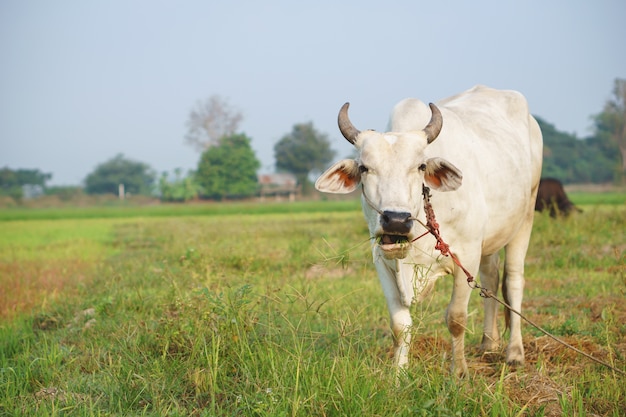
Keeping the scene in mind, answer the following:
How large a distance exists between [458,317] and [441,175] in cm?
91

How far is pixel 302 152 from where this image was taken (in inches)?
2470

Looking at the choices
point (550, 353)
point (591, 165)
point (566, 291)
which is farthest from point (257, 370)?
A: point (591, 165)

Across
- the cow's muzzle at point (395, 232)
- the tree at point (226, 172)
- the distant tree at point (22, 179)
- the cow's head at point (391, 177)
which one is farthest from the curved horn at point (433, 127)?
the distant tree at point (22, 179)

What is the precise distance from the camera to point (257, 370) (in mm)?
3084

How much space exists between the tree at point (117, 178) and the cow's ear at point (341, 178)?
71881mm

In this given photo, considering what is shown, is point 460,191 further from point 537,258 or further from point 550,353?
point 537,258

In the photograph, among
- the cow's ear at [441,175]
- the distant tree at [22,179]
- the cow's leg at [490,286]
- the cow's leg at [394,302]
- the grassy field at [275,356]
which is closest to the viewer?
the grassy field at [275,356]

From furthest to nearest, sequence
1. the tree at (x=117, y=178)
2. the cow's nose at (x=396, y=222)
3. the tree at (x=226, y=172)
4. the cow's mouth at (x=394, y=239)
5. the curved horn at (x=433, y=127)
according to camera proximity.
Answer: the tree at (x=117, y=178) → the tree at (x=226, y=172) → the curved horn at (x=433, y=127) → the cow's mouth at (x=394, y=239) → the cow's nose at (x=396, y=222)

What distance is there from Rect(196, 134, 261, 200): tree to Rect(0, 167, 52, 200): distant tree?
22871 millimetres

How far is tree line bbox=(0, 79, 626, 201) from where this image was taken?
A: 5584 cm

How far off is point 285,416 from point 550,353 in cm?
232

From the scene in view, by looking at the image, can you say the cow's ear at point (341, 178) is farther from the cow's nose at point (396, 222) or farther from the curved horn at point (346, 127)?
the cow's nose at point (396, 222)

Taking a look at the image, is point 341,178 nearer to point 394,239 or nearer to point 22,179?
point 394,239

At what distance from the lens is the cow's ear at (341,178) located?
349 centimetres
